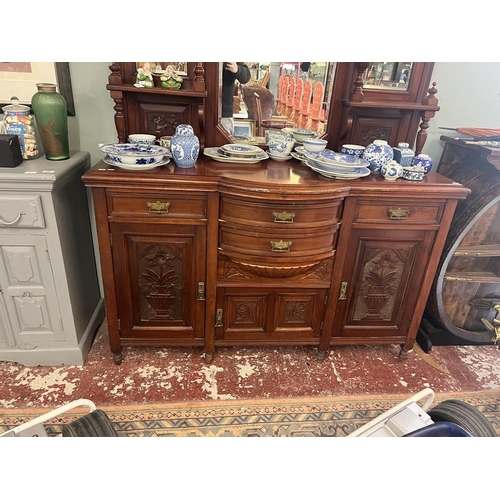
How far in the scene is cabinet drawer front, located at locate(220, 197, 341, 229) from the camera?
1.40m

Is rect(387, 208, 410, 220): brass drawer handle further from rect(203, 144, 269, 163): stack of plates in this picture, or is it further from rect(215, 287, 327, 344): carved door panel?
rect(203, 144, 269, 163): stack of plates

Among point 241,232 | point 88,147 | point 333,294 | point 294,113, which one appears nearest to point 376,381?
point 333,294

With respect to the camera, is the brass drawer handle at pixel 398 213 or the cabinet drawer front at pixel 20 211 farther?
the brass drawer handle at pixel 398 213

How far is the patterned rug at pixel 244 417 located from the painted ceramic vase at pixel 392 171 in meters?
0.99

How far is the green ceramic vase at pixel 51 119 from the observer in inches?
56.2

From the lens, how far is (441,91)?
183cm

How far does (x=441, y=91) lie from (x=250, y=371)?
1710mm

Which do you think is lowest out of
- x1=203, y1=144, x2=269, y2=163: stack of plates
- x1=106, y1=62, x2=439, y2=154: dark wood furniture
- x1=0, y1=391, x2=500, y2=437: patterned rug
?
x1=0, y1=391, x2=500, y2=437: patterned rug

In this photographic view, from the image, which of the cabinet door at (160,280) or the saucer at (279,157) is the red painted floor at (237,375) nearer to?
the cabinet door at (160,280)

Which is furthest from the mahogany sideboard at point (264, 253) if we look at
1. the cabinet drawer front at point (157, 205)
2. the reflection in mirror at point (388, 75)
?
the reflection in mirror at point (388, 75)

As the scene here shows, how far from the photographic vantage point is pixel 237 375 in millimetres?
1718

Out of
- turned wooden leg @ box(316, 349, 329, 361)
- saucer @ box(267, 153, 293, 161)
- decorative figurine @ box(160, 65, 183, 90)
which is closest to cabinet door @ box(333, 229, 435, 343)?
turned wooden leg @ box(316, 349, 329, 361)

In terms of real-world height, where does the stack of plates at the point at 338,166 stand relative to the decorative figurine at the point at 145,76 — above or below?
below

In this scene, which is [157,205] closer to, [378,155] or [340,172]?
[340,172]
